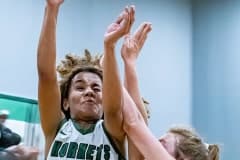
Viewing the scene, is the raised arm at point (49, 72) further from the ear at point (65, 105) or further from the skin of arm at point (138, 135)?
the skin of arm at point (138, 135)

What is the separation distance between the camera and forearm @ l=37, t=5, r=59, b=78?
116 cm

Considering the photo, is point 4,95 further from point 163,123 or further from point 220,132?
point 220,132

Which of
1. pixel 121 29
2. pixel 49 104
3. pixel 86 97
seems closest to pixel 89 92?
pixel 86 97

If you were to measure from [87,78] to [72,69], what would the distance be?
88mm

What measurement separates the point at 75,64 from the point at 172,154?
405 mm

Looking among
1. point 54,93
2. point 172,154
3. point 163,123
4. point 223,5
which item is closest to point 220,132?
point 163,123

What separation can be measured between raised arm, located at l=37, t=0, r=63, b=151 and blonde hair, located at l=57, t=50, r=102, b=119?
80mm

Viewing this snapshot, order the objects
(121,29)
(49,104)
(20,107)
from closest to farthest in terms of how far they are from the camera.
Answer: (121,29) → (49,104) → (20,107)

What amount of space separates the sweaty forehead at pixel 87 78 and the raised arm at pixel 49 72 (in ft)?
0.31

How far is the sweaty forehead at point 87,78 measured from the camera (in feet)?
4.22

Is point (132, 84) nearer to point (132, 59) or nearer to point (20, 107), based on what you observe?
point (132, 59)

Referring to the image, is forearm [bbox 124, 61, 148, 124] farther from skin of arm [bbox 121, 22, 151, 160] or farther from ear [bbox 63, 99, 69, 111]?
ear [bbox 63, 99, 69, 111]

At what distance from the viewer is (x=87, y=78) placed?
1290 millimetres

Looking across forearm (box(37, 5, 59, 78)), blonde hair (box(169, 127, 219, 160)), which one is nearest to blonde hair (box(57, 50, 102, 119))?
forearm (box(37, 5, 59, 78))
